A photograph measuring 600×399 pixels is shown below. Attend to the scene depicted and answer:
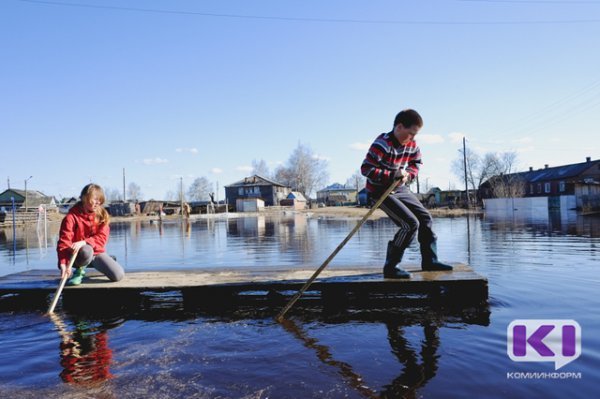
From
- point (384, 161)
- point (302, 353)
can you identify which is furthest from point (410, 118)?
point (302, 353)

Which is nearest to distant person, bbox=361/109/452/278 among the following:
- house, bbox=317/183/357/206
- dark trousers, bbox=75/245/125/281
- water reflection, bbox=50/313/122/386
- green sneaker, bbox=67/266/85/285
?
water reflection, bbox=50/313/122/386

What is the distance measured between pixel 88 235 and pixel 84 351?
7.43 feet

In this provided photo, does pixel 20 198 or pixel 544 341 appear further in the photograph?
pixel 20 198

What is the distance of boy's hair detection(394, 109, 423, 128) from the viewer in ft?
15.5

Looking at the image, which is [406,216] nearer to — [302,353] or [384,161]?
[384,161]

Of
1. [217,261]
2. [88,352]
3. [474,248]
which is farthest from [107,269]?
[474,248]

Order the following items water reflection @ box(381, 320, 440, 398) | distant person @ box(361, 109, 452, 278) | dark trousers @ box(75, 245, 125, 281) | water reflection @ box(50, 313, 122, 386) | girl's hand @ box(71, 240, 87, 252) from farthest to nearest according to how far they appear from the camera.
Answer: dark trousers @ box(75, 245, 125, 281), girl's hand @ box(71, 240, 87, 252), distant person @ box(361, 109, 452, 278), water reflection @ box(50, 313, 122, 386), water reflection @ box(381, 320, 440, 398)

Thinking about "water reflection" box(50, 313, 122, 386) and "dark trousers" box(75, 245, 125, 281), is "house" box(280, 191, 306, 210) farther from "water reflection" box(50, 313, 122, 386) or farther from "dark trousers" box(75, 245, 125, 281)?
"water reflection" box(50, 313, 122, 386)

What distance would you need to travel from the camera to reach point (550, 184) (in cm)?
7088

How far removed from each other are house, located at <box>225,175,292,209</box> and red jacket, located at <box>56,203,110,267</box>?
8034 centimetres

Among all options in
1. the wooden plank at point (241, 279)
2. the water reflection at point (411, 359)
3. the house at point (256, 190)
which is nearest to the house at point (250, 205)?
the house at point (256, 190)

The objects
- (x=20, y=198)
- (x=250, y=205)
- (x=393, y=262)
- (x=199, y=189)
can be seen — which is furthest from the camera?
(x=199, y=189)

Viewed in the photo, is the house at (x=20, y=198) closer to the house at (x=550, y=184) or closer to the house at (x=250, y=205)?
the house at (x=250, y=205)

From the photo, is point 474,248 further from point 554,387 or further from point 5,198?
point 5,198
